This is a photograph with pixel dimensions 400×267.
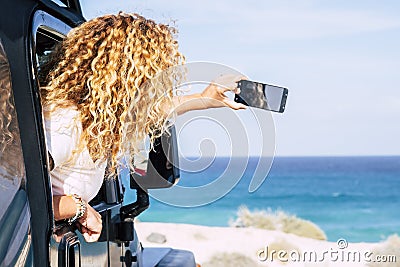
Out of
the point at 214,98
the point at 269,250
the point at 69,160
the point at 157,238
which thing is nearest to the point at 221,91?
the point at 214,98

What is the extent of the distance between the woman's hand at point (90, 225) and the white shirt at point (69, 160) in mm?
73

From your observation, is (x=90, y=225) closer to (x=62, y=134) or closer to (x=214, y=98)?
(x=62, y=134)

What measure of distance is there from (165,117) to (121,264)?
0.70 meters

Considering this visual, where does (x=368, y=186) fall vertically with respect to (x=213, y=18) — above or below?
below

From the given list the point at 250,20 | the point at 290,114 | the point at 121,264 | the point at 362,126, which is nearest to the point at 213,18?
the point at 250,20

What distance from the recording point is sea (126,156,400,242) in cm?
3108

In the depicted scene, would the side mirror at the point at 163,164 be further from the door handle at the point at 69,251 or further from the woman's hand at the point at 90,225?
the door handle at the point at 69,251

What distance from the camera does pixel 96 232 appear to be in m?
2.80

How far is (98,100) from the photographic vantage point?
2.65 m

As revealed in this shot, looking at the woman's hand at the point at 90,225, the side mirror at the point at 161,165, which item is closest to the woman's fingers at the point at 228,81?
the side mirror at the point at 161,165

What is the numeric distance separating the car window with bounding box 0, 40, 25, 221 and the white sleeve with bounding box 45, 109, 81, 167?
15 cm

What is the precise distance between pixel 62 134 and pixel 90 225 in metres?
0.35

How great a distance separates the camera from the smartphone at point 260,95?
2.91 m

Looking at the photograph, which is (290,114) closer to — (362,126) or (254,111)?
(362,126)
